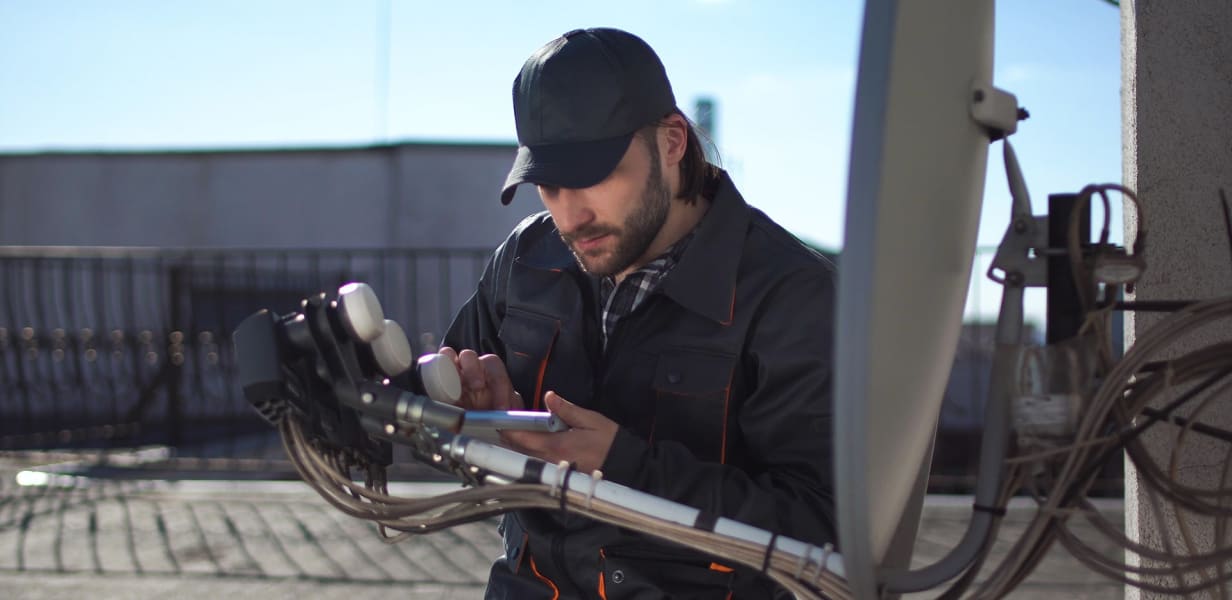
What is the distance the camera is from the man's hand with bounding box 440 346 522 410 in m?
1.64

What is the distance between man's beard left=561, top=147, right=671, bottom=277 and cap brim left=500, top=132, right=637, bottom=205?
0.14 m

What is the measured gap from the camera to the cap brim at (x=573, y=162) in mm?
1640

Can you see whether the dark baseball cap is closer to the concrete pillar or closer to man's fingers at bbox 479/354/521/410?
man's fingers at bbox 479/354/521/410

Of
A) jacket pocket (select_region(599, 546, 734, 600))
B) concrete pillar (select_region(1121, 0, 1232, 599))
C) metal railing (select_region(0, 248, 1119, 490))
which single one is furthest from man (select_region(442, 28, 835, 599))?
metal railing (select_region(0, 248, 1119, 490))

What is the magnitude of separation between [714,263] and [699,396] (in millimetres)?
231

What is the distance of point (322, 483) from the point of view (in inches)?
58.1

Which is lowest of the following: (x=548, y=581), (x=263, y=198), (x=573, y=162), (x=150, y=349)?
(x=150, y=349)

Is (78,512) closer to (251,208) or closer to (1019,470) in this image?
(1019,470)

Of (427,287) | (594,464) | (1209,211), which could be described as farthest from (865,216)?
(427,287)

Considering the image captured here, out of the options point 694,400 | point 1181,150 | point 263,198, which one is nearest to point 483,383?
point 694,400

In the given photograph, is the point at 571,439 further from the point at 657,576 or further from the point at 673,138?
the point at 673,138

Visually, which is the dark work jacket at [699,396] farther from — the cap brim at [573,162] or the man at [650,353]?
the cap brim at [573,162]

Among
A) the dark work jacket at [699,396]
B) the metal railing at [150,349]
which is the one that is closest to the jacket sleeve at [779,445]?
the dark work jacket at [699,396]

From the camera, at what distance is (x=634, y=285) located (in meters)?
1.93
